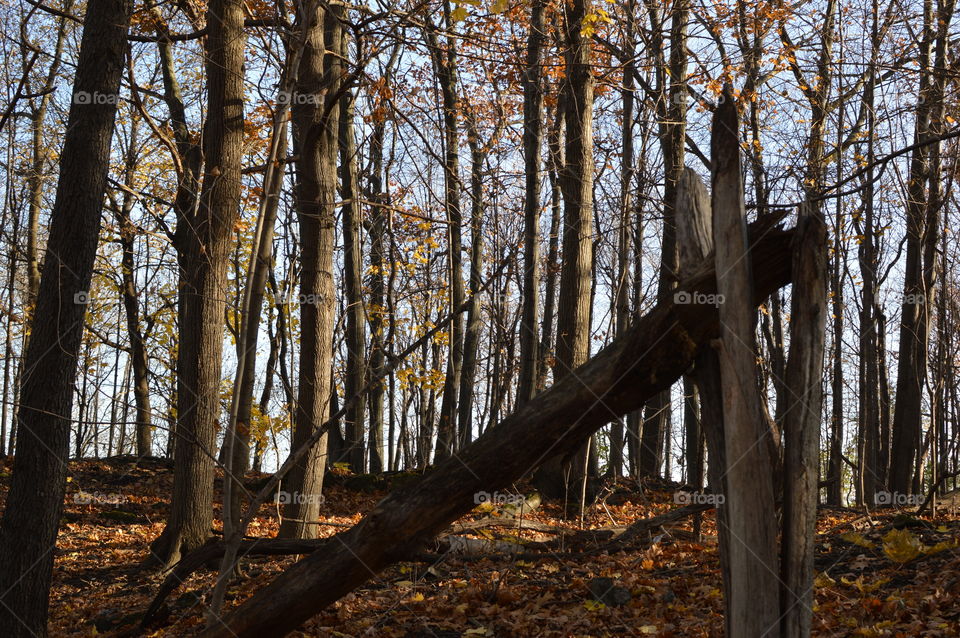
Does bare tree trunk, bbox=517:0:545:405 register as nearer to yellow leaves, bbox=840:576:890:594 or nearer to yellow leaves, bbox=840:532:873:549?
yellow leaves, bbox=840:532:873:549

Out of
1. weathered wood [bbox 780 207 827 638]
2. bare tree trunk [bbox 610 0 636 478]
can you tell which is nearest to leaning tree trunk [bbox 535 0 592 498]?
bare tree trunk [bbox 610 0 636 478]

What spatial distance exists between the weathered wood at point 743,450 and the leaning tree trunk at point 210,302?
5549mm

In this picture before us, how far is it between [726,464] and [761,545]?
1.14ft

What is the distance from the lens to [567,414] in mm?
3338

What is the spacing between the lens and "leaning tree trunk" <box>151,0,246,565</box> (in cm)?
747

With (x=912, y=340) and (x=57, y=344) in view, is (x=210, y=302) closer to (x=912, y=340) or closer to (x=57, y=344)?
(x=57, y=344)

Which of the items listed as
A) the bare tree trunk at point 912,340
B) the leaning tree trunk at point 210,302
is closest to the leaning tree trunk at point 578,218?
the leaning tree trunk at point 210,302

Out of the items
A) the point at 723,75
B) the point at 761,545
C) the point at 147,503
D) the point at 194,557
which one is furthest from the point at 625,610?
the point at 723,75

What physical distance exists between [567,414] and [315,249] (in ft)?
15.6

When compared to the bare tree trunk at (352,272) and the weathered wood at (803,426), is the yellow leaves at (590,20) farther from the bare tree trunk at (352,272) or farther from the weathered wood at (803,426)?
the weathered wood at (803,426)

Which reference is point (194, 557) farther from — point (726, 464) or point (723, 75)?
point (723, 75)

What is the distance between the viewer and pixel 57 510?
5.18m

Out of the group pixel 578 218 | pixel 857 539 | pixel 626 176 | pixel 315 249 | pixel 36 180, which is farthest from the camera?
pixel 36 180

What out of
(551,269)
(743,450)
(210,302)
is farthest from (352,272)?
(743,450)
